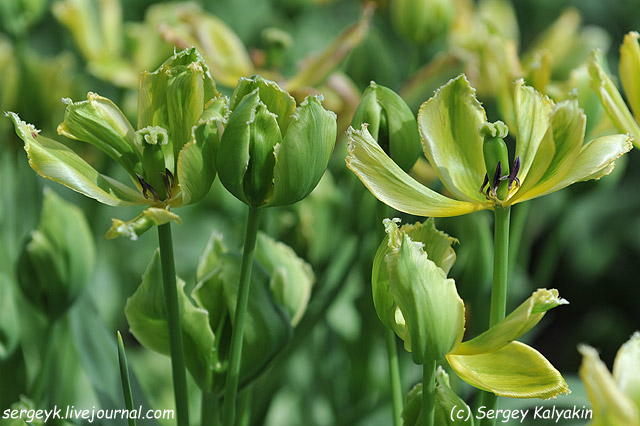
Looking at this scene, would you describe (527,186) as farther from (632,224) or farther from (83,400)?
(632,224)

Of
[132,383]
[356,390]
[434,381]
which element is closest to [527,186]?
[434,381]

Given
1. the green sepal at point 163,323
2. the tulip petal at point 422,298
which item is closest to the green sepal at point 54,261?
the green sepal at point 163,323

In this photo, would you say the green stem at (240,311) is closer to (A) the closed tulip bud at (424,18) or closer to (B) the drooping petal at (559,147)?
(B) the drooping petal at (559,147)

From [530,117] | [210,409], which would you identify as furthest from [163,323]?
[530,117]

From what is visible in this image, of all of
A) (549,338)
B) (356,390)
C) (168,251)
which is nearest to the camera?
(168,251)

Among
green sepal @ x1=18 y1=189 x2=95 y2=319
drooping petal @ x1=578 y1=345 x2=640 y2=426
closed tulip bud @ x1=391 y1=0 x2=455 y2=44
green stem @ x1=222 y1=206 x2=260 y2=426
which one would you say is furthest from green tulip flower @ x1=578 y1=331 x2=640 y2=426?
closed tulip bud @ x1=391 y1=0 x2=455 y2=44

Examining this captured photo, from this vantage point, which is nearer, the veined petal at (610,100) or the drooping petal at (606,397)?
the drooping petal at (606,397)
